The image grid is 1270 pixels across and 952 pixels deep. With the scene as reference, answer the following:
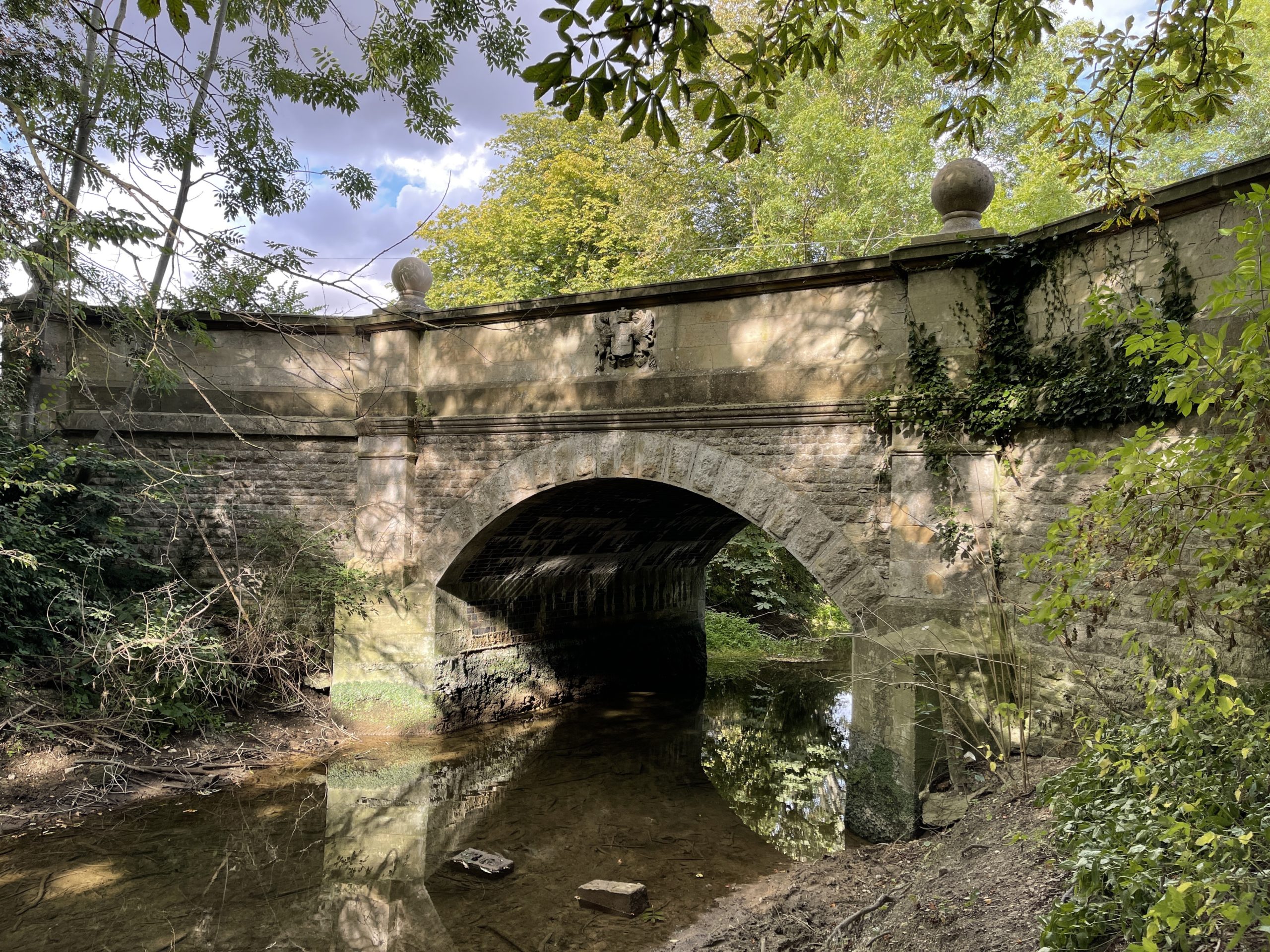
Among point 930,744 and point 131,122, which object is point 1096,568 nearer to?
point 930,744

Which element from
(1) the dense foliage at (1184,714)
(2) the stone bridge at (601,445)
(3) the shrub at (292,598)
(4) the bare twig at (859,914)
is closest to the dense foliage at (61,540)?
(2) the stone bridge at (601,445)

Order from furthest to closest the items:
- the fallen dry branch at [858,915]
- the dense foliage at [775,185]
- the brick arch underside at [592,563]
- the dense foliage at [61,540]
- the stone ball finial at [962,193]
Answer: the dense foliage at [775,185]
the dense foliage at [61,540]
the brick arch underside at [592,563]
the stone ball finial at [962,193]
the fallen dry branch at [858,915]

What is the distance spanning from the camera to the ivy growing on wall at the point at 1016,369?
16.5ft

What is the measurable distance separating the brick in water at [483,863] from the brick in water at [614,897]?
0.64 meters

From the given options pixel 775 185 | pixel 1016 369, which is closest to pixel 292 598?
pixel 1016 369

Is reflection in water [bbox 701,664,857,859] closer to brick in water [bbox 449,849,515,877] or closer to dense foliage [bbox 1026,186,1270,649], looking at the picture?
brick in water [bbox 449,849,515,877]

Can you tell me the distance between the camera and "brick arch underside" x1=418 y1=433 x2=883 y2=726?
21.8ft

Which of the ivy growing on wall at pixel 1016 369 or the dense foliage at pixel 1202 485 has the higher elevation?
the ivy growing on wall at pixel 1016 369

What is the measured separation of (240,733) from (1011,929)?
6967 millimetres

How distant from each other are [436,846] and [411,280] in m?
5.38

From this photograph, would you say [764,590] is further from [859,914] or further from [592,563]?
[859,914]

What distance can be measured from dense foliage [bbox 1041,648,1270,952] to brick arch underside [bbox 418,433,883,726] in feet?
9.54

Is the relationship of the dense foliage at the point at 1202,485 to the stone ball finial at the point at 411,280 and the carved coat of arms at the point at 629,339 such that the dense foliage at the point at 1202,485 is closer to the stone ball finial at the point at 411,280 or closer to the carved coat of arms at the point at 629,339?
the carved coat of arms at the point at 629,339

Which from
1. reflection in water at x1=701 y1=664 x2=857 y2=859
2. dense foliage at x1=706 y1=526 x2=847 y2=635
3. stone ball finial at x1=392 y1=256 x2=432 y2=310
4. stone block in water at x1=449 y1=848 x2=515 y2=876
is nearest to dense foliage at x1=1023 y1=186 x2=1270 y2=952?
reflection in water at x1=701 y1=664 x2=857 y2=859
